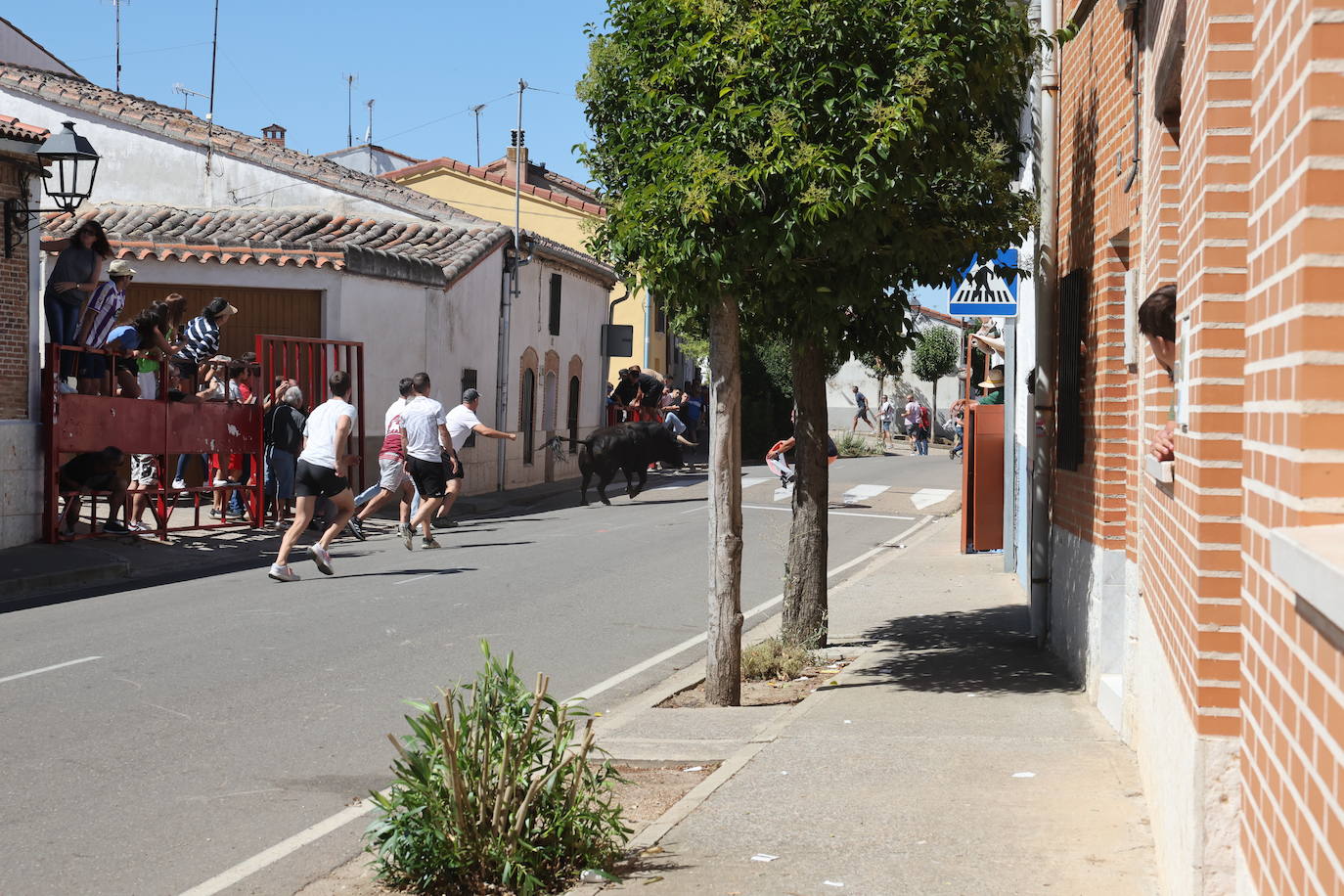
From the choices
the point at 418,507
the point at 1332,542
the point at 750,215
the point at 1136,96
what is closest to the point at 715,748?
the point at 750,215

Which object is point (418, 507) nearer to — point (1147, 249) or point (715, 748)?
point (715, 748)

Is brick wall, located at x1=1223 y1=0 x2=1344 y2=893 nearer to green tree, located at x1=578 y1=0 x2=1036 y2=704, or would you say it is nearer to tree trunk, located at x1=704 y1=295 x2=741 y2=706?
green tree, located at x1=578 y1=0 x2=1036 y2=704

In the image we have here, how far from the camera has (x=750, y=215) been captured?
8.01 meters

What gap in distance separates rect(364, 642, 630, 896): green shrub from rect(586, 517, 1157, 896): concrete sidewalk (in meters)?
0.30

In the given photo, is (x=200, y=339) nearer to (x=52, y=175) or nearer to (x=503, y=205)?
(x=52, y=175)

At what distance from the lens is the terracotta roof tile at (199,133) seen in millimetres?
27980

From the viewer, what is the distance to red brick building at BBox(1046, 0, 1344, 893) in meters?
2.36

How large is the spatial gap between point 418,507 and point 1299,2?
15.6 m

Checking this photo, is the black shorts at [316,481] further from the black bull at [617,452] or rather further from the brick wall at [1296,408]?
the brick wall at [1296,408]

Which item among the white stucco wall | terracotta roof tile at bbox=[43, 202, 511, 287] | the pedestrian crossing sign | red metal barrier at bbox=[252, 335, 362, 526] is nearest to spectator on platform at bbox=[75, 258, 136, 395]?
red metal barrier at bbox=[252, 335, 362, 526]

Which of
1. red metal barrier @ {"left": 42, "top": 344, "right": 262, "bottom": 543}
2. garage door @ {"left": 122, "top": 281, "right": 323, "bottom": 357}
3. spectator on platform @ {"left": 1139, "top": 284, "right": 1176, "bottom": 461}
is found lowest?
red metal barrier @ {"left": 42, "top": 344, "right": 262, "bottom": 543}

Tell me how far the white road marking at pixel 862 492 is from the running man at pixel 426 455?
10.1 metres

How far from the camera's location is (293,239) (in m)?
25.4

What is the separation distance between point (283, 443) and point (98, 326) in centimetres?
257
